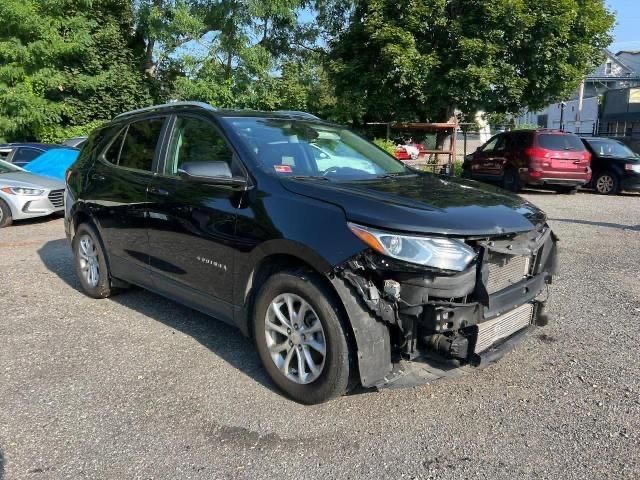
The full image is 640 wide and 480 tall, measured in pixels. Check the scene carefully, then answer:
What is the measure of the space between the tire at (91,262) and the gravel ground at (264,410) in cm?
37

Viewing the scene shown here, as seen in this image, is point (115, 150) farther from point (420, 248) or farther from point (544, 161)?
point (544, 161)

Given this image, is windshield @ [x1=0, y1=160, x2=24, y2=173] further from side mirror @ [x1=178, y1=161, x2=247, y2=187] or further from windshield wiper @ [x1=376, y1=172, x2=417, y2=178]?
windshield wiper @ [x1=376, y1=172, x2=417, y2=178]

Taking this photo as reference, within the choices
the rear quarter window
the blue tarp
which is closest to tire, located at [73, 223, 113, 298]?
the blue tarp

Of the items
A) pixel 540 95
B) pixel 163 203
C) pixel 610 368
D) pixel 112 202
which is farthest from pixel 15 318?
pixel 540 95

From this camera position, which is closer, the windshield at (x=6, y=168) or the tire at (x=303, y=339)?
the tire at (x=303, y=339)

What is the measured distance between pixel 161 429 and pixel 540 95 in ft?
55.3

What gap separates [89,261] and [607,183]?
44.1 ft

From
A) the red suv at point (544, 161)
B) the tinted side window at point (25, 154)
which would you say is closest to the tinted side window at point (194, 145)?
the tinted side window at point (25, 154)

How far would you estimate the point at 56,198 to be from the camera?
412 inches

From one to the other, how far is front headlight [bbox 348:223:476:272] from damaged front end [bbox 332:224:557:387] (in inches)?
1.3

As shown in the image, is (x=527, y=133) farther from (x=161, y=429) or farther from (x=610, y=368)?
(x=161, y=429)

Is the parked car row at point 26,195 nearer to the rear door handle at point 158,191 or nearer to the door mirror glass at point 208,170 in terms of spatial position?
the rear door handle at point 158,191

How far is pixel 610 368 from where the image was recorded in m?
3.91

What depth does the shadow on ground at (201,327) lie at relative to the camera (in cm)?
405
